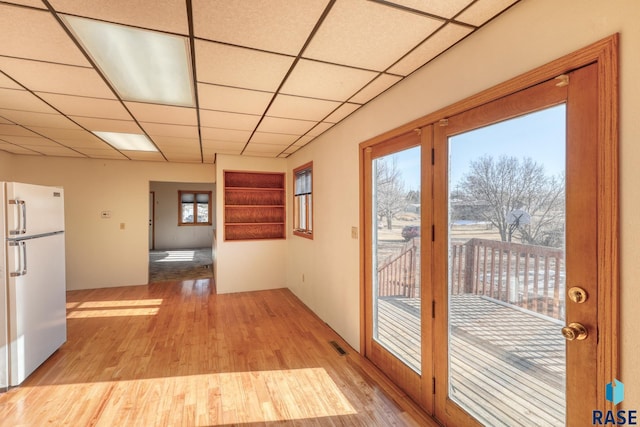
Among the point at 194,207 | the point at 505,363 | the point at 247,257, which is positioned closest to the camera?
the point at 505,363

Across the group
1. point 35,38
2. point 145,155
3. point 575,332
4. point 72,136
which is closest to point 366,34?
point 575,332

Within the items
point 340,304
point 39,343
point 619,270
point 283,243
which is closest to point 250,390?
point 340,304

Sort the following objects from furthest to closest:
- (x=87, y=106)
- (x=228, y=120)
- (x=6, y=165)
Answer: (x=6, y=165), (x=228, y=120), (x=87, y=106)

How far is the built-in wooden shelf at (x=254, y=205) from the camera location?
5.51 meters

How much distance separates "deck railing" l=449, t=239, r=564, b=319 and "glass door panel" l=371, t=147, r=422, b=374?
418mm

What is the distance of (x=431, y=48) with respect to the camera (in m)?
1.86

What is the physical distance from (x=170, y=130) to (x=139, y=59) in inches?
71.4

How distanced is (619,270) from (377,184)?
1848 millimetres

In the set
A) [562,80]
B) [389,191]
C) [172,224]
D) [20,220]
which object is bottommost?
[172,224]

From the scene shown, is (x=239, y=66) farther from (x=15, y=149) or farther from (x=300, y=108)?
(x=15, y=149)

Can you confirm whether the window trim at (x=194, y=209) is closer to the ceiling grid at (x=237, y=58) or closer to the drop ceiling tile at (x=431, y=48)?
the ceiling grid at (x=237, y=58)

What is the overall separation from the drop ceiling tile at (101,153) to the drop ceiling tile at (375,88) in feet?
14.2

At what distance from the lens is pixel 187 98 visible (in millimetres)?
2674

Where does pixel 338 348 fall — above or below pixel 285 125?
below
